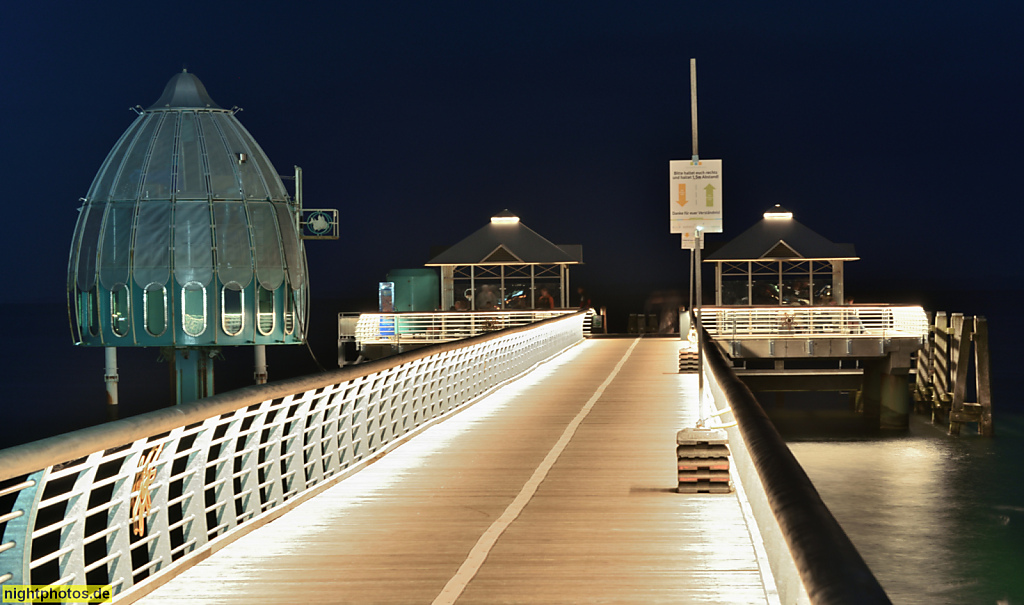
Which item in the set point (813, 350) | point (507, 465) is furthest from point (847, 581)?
point (813, 350)

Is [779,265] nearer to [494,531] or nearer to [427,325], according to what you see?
[427,325]

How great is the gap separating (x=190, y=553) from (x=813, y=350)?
36.2m

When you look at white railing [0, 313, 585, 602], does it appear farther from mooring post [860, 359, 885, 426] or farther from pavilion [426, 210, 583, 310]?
pavilion [426, 210, 583, 310]

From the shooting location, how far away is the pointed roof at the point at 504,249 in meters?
51.4

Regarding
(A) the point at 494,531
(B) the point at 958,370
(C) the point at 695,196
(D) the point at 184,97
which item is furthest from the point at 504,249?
(A) the point at 494,531

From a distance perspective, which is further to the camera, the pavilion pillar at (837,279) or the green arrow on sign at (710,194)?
the pavilion pillar at (837,279)

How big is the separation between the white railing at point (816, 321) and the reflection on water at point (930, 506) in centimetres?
389

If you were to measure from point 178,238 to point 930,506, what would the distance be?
31.1 m

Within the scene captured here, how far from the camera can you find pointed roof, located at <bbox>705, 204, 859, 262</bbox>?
5044cm

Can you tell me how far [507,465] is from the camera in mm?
11508

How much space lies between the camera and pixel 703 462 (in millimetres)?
9508

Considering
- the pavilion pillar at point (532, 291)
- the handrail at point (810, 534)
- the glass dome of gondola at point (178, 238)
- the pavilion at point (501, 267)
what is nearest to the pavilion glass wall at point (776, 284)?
the pavilion at point (501, 267)

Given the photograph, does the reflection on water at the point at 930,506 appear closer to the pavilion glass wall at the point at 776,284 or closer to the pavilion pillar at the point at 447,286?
the pavilion glass wall at the point at 776,284

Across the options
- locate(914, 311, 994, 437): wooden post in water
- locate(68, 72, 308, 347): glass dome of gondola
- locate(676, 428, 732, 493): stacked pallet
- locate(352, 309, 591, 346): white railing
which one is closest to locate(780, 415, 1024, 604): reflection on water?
locate(914, 311, 994, 437): wooden post in water
